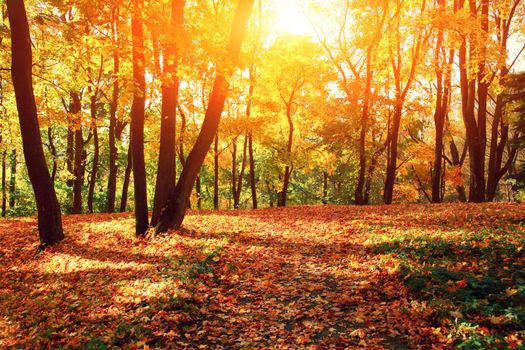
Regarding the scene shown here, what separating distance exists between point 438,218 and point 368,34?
13.0 m

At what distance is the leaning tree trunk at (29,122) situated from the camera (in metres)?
10.6

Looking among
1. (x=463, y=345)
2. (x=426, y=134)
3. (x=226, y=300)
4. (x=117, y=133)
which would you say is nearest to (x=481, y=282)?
(x=463, y=345)

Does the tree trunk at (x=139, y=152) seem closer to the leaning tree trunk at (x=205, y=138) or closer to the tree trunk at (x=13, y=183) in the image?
the leaning tree trunk at (x=205, y=138)

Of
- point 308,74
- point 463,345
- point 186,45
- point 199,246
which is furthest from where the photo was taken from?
point 308,74

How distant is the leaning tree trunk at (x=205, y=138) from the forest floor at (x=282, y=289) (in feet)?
2.11

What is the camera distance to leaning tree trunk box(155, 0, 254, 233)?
1091cm

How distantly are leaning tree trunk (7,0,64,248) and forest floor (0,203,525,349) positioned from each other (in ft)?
3.28

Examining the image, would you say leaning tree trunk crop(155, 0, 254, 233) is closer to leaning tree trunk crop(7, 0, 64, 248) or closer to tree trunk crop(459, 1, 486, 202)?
leaning tree trunk crop(7, 0, 64, 248)

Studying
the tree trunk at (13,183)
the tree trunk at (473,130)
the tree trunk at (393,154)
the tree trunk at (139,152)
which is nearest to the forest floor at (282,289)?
the tree trunk at (139,152)

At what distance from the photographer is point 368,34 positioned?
2075cm

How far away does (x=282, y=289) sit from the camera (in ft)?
24.2

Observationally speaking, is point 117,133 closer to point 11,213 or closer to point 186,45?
point 11,213

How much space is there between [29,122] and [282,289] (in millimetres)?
9143

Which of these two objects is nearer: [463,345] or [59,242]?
[463,345]
